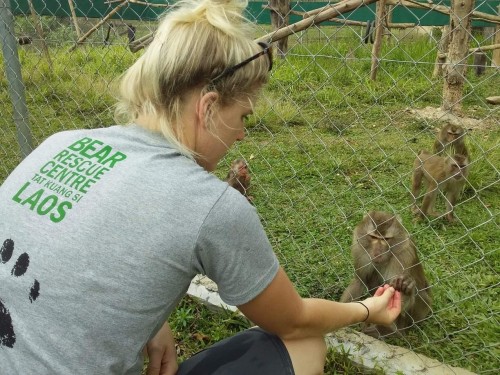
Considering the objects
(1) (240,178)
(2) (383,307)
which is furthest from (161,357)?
(1) (240,178)

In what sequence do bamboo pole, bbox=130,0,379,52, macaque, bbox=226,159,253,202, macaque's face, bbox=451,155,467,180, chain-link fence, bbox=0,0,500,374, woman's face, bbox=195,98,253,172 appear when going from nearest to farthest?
woman's face, bbox=195,98,253,172, bamboo pole, bbox=130,0,379,52, chain-link fence, bbox=0,0,500,374, macaque's face, bbox=451,155,467,180, macaque, bbox=226,159,253,202

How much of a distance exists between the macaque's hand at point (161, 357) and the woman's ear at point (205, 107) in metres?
0.88

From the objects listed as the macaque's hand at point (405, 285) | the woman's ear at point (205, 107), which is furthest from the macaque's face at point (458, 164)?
the woman's ear at point (205, 107)

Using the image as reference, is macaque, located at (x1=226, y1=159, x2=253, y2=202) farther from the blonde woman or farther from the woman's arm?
the blonde woman

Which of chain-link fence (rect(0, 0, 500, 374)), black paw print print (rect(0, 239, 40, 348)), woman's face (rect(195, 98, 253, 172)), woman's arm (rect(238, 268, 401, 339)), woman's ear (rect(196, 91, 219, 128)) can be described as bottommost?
chain-link fence (rect(0, 0, 500, 374))

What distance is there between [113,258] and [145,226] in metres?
0.12

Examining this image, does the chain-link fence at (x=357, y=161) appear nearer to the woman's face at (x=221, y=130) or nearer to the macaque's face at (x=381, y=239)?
the macaque's face at (x=381, y=239)

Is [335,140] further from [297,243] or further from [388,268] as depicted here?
[388,268]

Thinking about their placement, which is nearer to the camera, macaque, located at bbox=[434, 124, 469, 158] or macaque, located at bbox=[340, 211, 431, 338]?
macaque, located at bbox=[340, 211, 431, 338]

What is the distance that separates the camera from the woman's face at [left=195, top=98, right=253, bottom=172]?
A: 1.69m

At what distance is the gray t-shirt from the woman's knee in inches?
14.1

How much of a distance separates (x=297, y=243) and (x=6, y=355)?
2638 millimetres

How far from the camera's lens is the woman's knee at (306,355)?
1.78m

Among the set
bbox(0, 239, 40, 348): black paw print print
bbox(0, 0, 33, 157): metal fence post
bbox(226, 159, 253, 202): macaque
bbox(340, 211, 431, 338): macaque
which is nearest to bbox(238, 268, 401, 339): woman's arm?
bbox(0, 239, 40, 348): black paw print print
